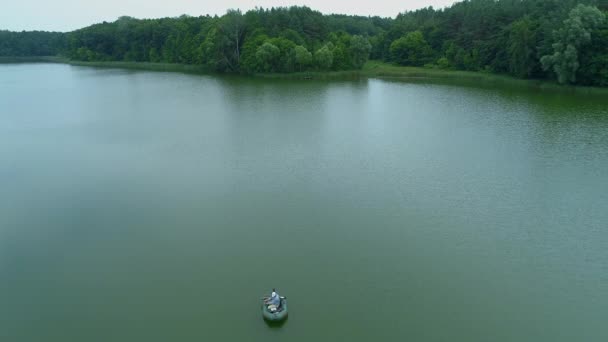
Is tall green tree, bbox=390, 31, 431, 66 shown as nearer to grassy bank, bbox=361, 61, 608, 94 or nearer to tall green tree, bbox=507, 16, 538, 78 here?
grassy bank, bbox=361, 61, 608, 94

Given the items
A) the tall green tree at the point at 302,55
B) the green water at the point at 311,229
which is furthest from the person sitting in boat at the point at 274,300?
the tall green tree at the point at 302,55

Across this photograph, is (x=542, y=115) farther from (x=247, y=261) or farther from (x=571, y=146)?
(x=247, y=261)

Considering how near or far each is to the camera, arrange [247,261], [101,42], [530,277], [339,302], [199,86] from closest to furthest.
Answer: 1. [339,302]
2. [530,277]
3. [247,261]
4. [199,86]
5. [101,42]

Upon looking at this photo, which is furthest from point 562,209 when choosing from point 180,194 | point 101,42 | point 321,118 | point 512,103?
point 101,42

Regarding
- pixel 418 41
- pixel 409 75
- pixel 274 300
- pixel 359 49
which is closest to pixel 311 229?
pixel 274 300

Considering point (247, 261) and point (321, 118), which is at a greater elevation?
point (321, 118)

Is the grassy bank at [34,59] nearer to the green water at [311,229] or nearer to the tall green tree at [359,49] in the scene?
the tall green tree at [359,49]

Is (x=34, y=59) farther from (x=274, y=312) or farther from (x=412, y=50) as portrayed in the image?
(x=274, y=312)
